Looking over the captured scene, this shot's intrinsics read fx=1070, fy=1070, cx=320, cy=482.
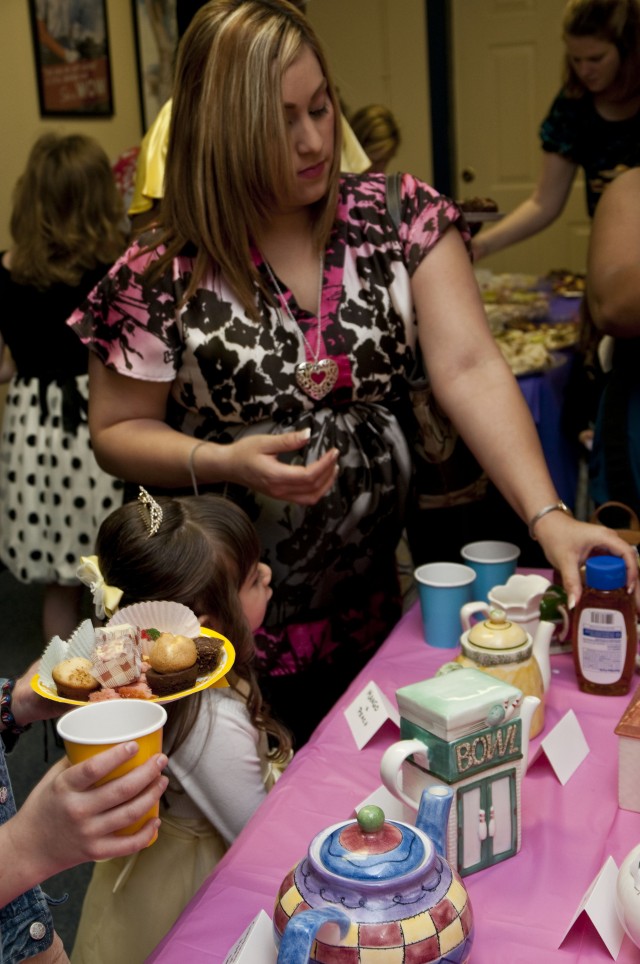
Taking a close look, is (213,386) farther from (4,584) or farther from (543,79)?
(543,79)

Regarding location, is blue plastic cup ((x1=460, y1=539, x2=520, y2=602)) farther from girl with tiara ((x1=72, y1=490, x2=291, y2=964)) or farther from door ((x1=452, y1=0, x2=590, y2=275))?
door ((x1=452, y1=0, x2=590, y2=275))

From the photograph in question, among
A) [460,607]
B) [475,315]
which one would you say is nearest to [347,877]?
[460,607]

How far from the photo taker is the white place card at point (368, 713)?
143 cm

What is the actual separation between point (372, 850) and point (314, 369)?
1008 mm

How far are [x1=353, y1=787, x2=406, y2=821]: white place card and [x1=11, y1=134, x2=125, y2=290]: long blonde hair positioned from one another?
8.24 ft

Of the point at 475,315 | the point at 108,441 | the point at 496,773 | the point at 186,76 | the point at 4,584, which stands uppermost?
the point at 186,76

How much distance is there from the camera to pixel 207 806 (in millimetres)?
1415

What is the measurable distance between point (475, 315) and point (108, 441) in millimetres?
671

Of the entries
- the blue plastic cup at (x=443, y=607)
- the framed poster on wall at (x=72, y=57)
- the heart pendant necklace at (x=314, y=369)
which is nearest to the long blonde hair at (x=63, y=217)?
the framed poster on wall at (x=72, y=57)

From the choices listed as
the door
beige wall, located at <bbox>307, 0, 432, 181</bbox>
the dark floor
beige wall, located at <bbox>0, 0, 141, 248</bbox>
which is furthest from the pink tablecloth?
beige wall, located at <bbox>307, 0, 432, 181</bbox>

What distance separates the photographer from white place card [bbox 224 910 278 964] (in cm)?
92

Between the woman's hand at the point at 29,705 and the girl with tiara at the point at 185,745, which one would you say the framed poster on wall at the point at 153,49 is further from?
the woman's hand at the point at 29,705

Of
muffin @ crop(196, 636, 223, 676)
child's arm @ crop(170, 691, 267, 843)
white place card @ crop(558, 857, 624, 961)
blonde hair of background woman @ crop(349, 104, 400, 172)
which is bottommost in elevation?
child's arm @ crop(170, 691, 267, 843)

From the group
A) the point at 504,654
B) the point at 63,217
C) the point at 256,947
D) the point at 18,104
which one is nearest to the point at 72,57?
the point at 18,104
